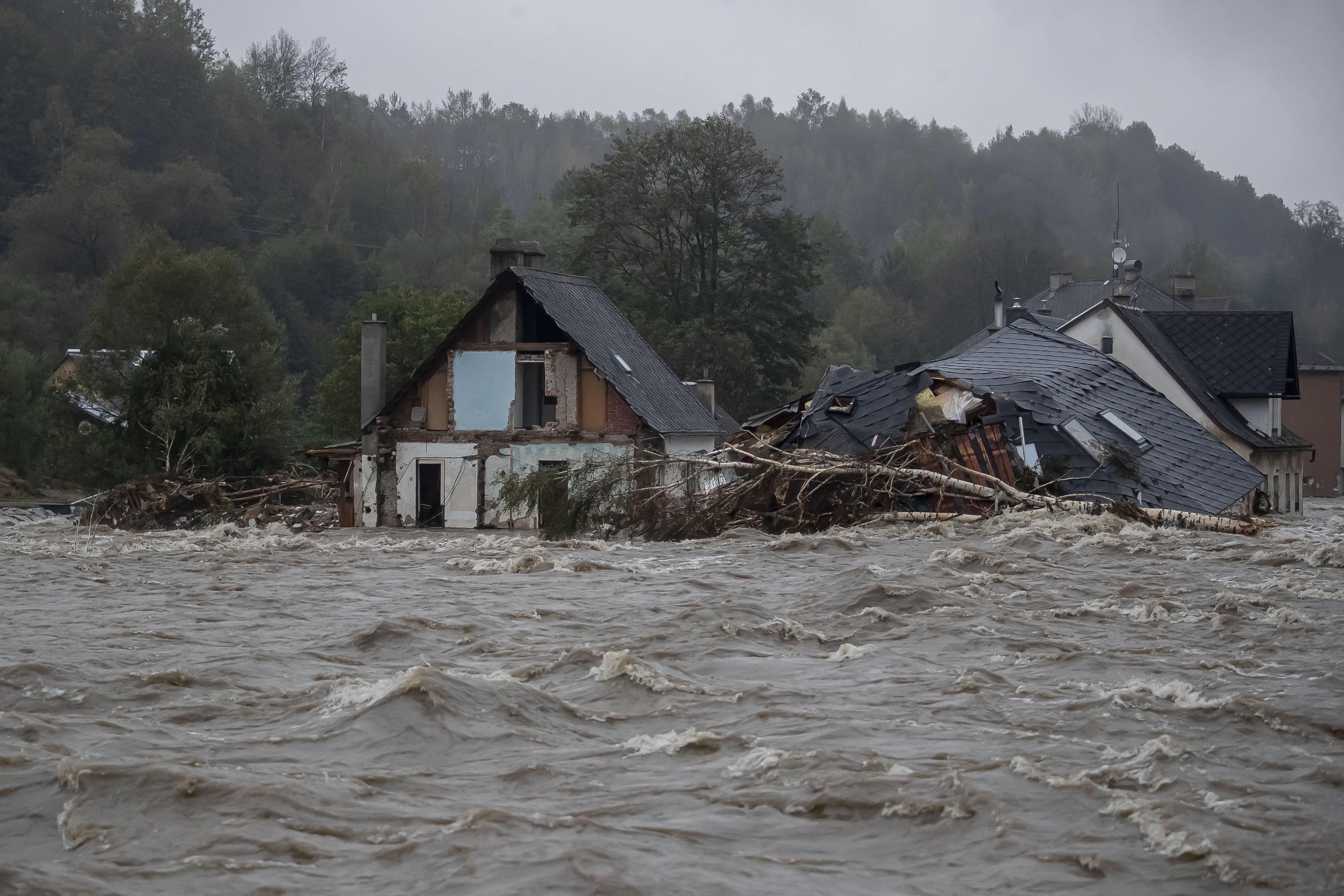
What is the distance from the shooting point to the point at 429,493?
31000mm

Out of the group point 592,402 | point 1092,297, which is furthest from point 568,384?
point 1092,297

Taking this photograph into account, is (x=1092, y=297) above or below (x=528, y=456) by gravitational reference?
above

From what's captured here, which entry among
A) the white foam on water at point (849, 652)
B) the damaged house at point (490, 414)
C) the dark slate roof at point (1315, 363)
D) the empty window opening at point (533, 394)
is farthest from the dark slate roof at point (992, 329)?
the white foam on water at point (849, 652)

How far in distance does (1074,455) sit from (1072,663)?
11932mm

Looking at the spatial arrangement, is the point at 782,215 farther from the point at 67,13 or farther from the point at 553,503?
the point at 67,13

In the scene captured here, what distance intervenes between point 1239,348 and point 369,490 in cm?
2013

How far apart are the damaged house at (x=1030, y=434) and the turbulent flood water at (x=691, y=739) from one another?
6387 mm

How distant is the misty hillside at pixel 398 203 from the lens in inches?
2813

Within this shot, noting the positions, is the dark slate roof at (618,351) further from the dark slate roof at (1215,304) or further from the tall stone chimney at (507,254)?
the dark slate roof at (1215,304)

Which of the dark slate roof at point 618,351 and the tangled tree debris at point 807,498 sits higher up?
the dark slate roof at point 618,351

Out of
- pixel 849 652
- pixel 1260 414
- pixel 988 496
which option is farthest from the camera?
pixel 1260 414

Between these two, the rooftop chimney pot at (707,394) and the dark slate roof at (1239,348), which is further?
the rooftop chimney pot at (707,394)

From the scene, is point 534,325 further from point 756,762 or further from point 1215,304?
point 1215,304

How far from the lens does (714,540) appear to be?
18.5 m
